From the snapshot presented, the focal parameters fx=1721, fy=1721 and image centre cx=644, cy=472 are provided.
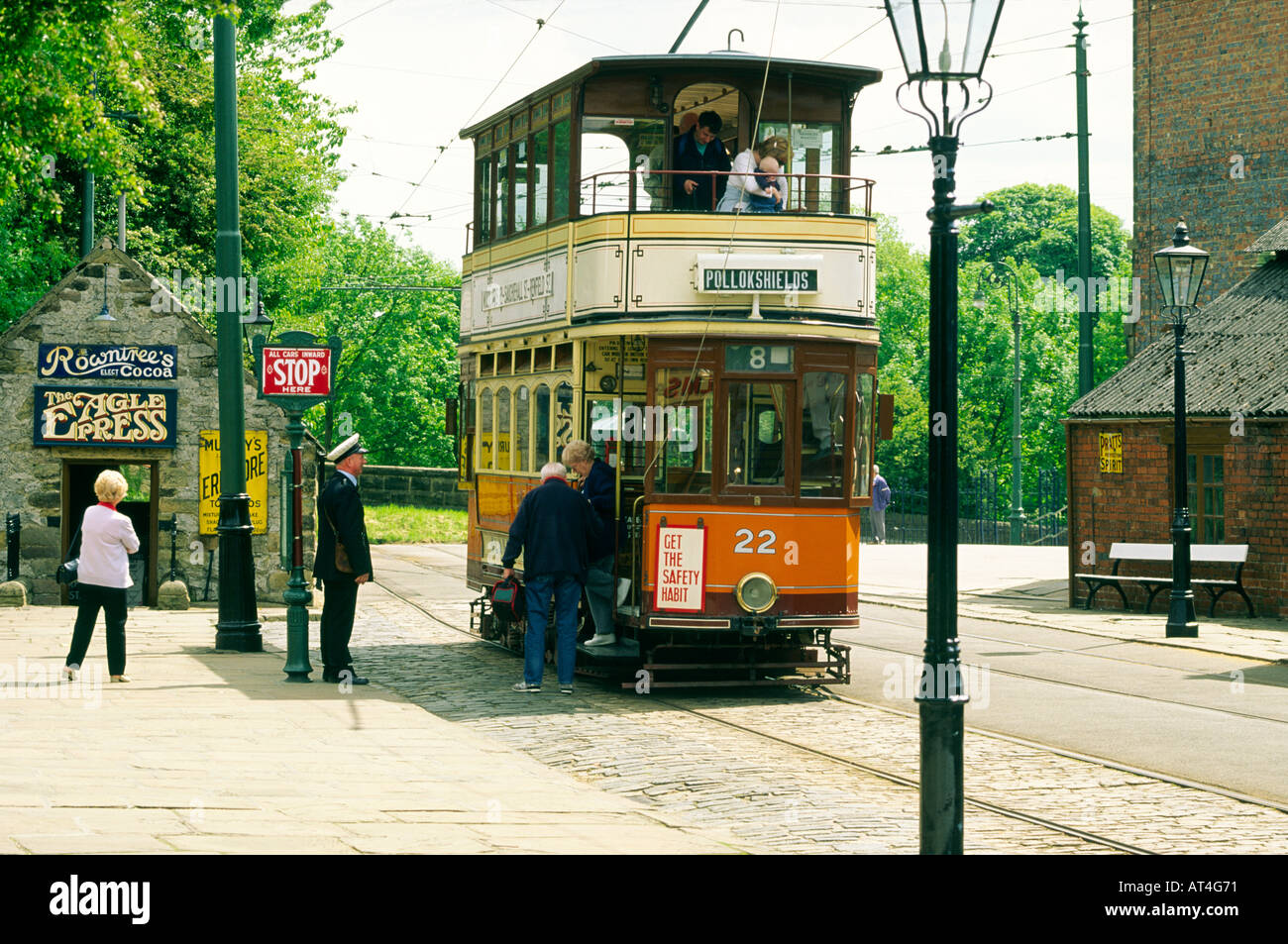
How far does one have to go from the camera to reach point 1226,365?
25.1m

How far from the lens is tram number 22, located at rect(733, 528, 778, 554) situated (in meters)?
14.6

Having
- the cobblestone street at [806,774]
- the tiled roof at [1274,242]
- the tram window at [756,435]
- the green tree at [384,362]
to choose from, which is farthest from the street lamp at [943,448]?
the green tree at [384,362]

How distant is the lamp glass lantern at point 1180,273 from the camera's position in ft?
68.1

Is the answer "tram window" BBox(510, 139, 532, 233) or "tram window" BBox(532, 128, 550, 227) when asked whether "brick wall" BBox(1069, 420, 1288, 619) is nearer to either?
"tram window" BBox(510, 139, 532, 233)

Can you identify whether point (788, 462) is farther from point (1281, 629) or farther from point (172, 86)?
point (172, 86)

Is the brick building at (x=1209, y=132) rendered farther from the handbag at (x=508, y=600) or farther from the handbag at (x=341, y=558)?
the handbag at (x=341, y=558)

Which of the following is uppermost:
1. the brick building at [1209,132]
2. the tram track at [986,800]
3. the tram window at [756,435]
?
the brick building at [1209,132]

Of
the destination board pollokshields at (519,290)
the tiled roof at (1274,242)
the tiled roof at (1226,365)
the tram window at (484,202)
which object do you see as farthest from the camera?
the tiled roof at (1274,242)

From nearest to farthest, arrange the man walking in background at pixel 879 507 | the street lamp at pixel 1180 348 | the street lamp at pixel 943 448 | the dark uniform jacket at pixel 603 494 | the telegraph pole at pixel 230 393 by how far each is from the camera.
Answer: the street lamp at pixel 943 448, the dark uniform jacket at pixel 603 494, the telegraph pole at pixel 230 393, the street lamp at pixel 1180 348, the man walking in background at pixel 879 507

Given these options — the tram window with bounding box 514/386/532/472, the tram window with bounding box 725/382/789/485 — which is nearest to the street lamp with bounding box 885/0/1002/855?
the tram window with bounding box 725/382/789/485

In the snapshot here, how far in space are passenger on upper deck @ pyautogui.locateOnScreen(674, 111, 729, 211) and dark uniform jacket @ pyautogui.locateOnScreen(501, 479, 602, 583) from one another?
297 centimetres

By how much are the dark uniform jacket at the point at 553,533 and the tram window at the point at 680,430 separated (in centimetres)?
78

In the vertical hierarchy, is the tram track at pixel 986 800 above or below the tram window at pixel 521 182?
below

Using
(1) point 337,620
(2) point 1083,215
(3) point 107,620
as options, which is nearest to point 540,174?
(1) point 337,620
